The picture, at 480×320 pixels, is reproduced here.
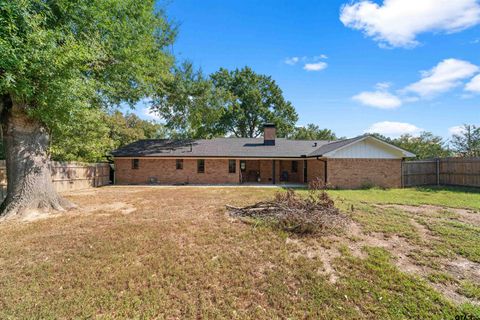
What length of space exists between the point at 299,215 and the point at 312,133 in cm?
3390

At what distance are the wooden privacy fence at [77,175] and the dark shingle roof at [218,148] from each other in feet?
5.96

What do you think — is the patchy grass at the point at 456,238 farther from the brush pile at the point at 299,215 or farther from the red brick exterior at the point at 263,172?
the red brick exterior at the point at 263,172

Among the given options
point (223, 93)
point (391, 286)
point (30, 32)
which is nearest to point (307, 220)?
point (391, 286)

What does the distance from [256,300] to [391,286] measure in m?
2.12

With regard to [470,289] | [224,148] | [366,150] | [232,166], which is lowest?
[470,289]

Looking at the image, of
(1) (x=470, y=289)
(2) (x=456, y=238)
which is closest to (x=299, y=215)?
(1) (x=470, y=289)

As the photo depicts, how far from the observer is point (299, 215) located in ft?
19.1

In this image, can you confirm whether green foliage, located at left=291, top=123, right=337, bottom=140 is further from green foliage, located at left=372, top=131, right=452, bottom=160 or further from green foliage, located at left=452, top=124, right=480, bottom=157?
green foliage, located at left=452, top=124, right=480, bottom=157

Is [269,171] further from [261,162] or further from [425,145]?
[425,145]

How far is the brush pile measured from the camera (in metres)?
5.55

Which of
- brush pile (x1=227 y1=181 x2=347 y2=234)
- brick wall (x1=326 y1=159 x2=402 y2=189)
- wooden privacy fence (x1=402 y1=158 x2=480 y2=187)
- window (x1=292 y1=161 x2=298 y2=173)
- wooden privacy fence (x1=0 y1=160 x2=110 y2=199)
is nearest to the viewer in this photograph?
brush pile (x1=227 y1=181 x2=347 y2=234)

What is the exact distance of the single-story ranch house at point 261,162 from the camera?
1459 centimetres

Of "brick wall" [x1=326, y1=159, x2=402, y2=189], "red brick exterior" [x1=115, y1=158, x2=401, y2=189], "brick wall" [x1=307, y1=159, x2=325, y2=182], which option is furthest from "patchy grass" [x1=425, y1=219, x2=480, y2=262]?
"brick wall" [x1=307, y1=159, x2=325, y2=182]

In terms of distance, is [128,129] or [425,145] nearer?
[425,145]
